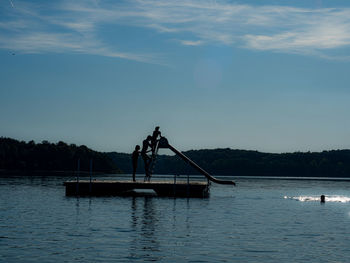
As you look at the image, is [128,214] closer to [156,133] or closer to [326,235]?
[326,235]

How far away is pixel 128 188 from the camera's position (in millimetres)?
61562

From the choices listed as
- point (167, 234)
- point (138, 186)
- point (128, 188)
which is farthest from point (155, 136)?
point (167, 234)

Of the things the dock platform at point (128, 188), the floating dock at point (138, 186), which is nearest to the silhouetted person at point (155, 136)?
the floating dock at point (138, 186)

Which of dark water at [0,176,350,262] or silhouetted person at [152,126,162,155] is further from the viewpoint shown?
silhouetted person at [152,126,162,155]

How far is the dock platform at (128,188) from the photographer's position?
203 feet

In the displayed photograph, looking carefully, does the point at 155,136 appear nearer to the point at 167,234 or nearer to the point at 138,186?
the point at 138,186

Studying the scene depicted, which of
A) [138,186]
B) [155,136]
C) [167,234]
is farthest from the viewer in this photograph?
[155,136]

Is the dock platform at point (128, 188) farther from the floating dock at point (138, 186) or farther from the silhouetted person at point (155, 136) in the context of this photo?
the silhouetted person at point (155, 136)

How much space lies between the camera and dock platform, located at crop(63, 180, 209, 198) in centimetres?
6181

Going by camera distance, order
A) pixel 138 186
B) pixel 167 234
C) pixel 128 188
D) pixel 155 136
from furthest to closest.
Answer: pixel 155 136, pixel 128 188, pixel 138 186, pixel 167 234

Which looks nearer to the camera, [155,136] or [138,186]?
[138,186]

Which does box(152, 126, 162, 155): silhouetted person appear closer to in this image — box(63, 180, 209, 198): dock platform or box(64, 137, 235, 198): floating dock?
box(64, 137, 235, 198): floating dock

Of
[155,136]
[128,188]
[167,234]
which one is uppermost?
[155,136]

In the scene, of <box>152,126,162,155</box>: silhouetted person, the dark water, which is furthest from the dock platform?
the dark water
